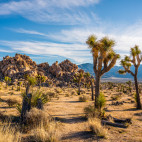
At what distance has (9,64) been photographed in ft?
219

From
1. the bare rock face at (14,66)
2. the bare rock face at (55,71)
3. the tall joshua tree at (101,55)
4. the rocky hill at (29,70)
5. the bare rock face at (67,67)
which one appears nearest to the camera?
the tall joshua tree at (101,55)

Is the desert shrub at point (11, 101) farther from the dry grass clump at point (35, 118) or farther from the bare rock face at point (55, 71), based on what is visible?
the bare rock face at point (55, 71)

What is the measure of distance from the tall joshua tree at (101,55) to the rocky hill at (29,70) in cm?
5515

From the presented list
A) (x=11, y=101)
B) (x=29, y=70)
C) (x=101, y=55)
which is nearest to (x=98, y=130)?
(x=101, y=55)

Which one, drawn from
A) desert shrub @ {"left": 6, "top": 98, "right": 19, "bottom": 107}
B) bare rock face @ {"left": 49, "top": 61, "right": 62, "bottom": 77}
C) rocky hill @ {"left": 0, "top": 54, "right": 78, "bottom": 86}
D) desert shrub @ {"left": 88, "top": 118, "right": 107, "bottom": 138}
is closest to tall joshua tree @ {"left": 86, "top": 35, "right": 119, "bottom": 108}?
desert shrub @ {"left": 88, "top": 118, "right": 107, "bottom": 138}

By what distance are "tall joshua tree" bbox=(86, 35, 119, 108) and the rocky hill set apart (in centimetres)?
5515

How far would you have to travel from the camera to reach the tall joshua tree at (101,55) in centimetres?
1086

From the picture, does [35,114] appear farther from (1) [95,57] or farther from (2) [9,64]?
(2) [9,64]

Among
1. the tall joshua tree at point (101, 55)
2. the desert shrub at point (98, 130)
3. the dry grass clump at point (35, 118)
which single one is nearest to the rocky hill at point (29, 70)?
the tall joshua tree at point (101, 55)

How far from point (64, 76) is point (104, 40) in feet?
223

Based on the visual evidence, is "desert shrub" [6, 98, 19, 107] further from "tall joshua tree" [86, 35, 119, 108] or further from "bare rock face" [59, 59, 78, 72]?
"bare rock face" [59, 59, 78, 72]

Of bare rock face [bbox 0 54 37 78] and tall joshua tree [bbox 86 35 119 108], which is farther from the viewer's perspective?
bare rock face [bbox 0 54 37 78]

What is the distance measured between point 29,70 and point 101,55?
203ft

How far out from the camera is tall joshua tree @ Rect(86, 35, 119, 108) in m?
10.9
